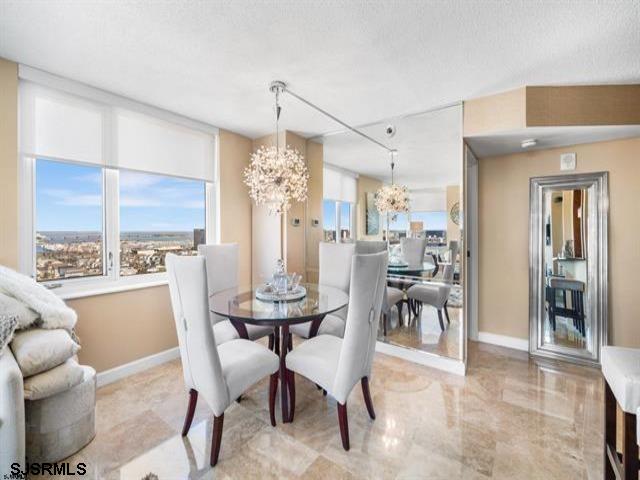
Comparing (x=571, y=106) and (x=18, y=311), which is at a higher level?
(x=571, y=106)

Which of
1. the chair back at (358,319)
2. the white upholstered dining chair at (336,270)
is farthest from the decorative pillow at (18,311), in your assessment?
the chair back at (358,319)

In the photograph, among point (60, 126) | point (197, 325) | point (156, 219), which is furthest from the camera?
point (156, 219)

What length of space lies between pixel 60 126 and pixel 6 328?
1.63 meters

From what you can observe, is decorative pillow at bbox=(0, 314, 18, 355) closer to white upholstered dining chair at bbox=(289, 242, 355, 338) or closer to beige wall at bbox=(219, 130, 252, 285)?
white upholstered dining chair at bbox=(289, 242, 355, 338)

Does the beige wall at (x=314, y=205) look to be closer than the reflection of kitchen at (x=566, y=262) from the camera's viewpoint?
No

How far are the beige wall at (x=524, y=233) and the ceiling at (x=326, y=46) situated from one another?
877mm

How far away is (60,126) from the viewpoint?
91.3 inches

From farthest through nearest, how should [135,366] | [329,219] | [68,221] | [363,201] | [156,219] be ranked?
1. [329,219]
2. [363,201]
3. [156,219]
4. [135,366]
5. [68,221]

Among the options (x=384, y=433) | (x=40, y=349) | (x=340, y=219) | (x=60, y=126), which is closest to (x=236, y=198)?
(x=340, y=219)

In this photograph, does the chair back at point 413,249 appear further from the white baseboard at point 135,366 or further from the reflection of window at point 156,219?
the white baseboard at point 135,366

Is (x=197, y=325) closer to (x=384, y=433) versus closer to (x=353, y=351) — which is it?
(x=353, y=351)

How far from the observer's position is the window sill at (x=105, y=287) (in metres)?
2.36

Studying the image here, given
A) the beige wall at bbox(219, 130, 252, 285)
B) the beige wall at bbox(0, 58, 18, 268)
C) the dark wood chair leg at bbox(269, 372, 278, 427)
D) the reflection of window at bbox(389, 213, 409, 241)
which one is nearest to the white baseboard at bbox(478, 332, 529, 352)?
the reflection of window at bbox(389, 213, 409, 241)

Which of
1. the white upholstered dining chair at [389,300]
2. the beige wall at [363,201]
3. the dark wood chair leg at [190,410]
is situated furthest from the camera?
the beige wall at [363,201]
